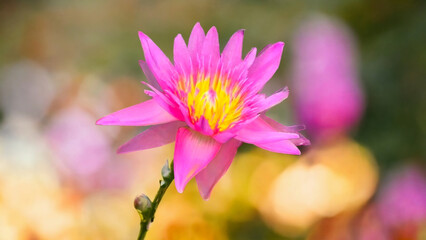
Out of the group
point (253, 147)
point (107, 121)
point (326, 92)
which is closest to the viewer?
point (107, 121)

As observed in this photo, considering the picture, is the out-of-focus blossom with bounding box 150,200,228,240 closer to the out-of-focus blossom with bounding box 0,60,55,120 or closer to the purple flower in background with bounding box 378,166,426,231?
the purple flower in background with bounding box 378,166,426,231

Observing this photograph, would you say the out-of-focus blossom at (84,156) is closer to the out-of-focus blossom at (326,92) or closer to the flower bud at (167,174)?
the out-of-focus blossom at (326,92)

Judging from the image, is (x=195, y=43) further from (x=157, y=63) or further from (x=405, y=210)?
(x=405, y=210)

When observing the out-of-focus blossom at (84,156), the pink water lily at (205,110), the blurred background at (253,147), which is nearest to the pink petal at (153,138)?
the pink water lily at (205,110)

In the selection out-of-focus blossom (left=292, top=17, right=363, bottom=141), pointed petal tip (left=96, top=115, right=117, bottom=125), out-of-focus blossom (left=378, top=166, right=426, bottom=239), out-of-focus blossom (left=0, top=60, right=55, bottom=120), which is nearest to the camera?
pointed petal tip (left=96, top=115, right=117, bottom=125)

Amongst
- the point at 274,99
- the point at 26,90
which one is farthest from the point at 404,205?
the point at 26,90

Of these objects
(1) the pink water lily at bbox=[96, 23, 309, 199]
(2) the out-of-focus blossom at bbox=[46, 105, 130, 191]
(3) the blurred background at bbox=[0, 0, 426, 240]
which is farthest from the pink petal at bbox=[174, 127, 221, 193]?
Answer: (2) the out-of-focus blossom at bbox=[46, 105, 130, 191]
